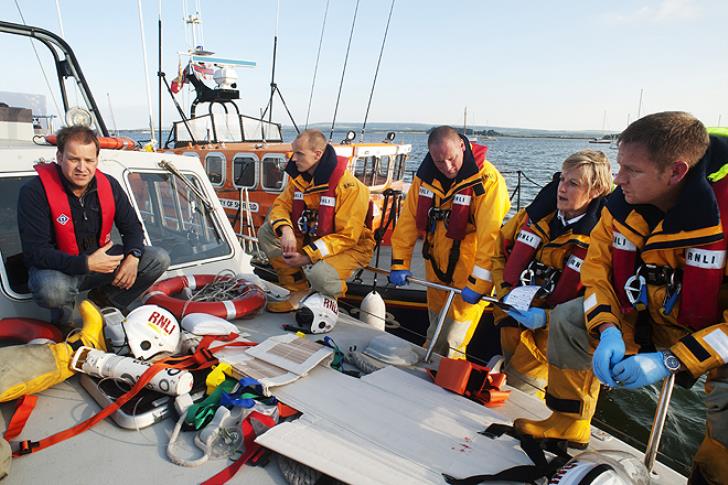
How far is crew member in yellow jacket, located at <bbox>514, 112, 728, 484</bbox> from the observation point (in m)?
1.58

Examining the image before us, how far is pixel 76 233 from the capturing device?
273 centimetres

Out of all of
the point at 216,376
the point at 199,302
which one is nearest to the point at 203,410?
the point at 216,376

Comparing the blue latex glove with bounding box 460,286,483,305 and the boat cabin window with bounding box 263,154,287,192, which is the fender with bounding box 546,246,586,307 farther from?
the boat cabin window with bounding box 263,154,287,192

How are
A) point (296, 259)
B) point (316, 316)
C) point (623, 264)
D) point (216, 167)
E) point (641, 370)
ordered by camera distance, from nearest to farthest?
point (641, 370) → point (623, 264) → point (316, 316) → point (296, 259) → point (216, 167)

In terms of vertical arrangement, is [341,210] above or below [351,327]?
above

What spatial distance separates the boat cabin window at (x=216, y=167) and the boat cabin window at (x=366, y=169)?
2212 mm

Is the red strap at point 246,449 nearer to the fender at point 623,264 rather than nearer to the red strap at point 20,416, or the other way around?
the red strap at point 20,416

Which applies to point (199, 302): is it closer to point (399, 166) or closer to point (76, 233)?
point (76, 233)

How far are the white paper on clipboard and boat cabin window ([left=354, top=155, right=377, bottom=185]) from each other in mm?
6045

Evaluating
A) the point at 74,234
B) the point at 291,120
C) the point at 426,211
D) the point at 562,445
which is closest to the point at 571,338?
the point at 562,445

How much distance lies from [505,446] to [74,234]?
247cm

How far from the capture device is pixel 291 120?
29.7 ft

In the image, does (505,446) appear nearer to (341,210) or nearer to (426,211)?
(426,211)

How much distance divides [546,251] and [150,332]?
2.07 meters
